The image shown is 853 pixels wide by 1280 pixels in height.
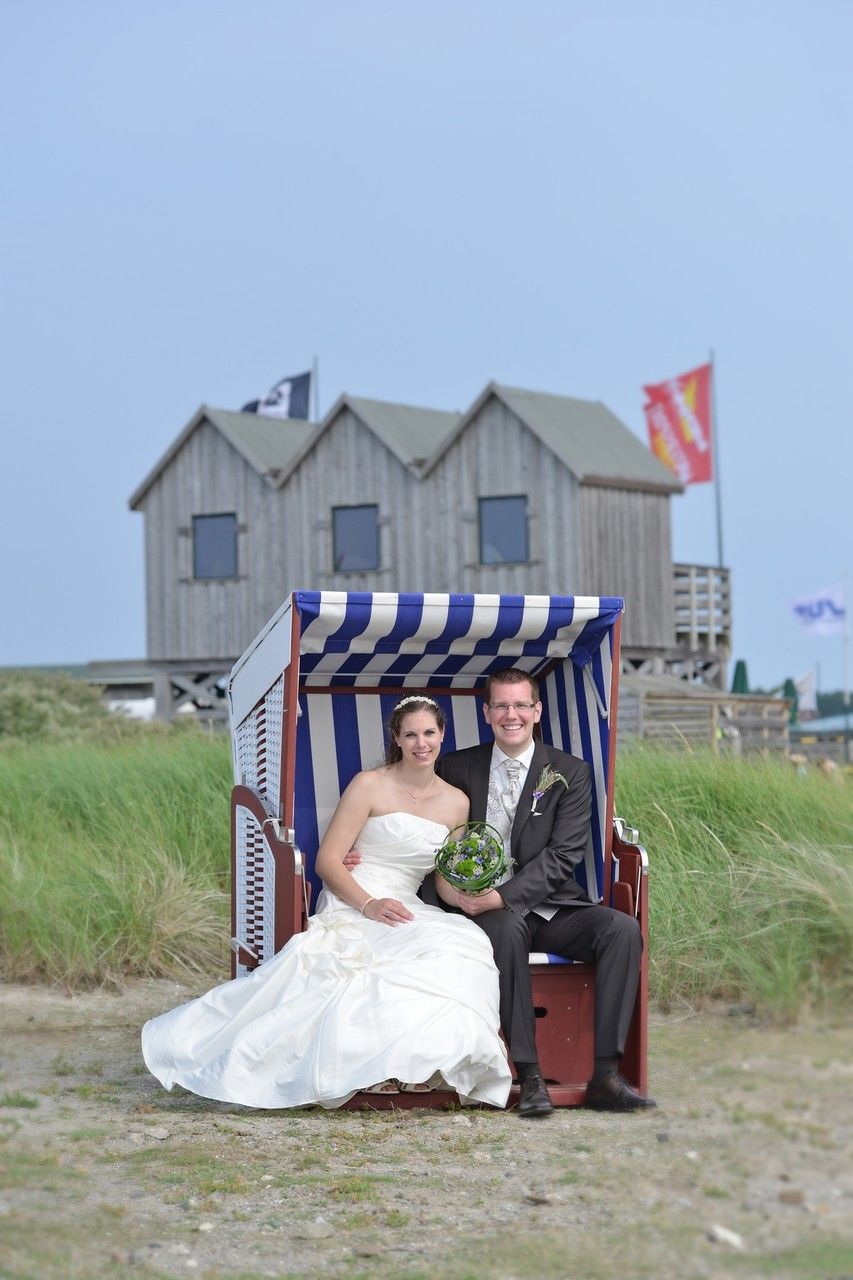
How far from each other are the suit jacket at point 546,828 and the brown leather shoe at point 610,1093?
742 mm

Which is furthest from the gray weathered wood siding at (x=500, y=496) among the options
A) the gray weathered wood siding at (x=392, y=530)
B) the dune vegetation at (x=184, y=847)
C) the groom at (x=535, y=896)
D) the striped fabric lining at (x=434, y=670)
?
the groom at (x=535, y=896)

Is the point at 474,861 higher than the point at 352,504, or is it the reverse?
the point at 352,504

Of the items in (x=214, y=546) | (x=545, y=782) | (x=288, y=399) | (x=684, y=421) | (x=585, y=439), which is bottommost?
(x=545, y=782)

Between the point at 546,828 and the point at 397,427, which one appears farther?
the point at 397,427

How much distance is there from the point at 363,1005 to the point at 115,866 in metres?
4.45

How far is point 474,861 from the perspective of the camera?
6.02 metres

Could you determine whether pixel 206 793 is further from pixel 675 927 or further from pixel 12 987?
pixel 675 927

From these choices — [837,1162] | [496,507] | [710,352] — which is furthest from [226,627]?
[837,1162]

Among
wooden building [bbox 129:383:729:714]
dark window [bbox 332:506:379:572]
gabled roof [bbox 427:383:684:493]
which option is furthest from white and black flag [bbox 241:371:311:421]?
gabled roof [bbox 427:383:684:493]

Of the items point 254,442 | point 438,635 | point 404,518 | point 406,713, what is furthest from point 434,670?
point 254,442

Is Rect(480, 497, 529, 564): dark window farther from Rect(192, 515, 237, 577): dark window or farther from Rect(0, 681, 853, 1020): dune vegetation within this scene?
Rect(0, 681, 853, 1020): dune vegetation

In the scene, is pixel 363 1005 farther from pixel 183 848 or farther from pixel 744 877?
pixel 183 848

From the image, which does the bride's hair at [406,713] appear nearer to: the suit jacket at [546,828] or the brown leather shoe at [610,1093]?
the suit jacket at [546,828]

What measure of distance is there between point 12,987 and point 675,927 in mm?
4147
